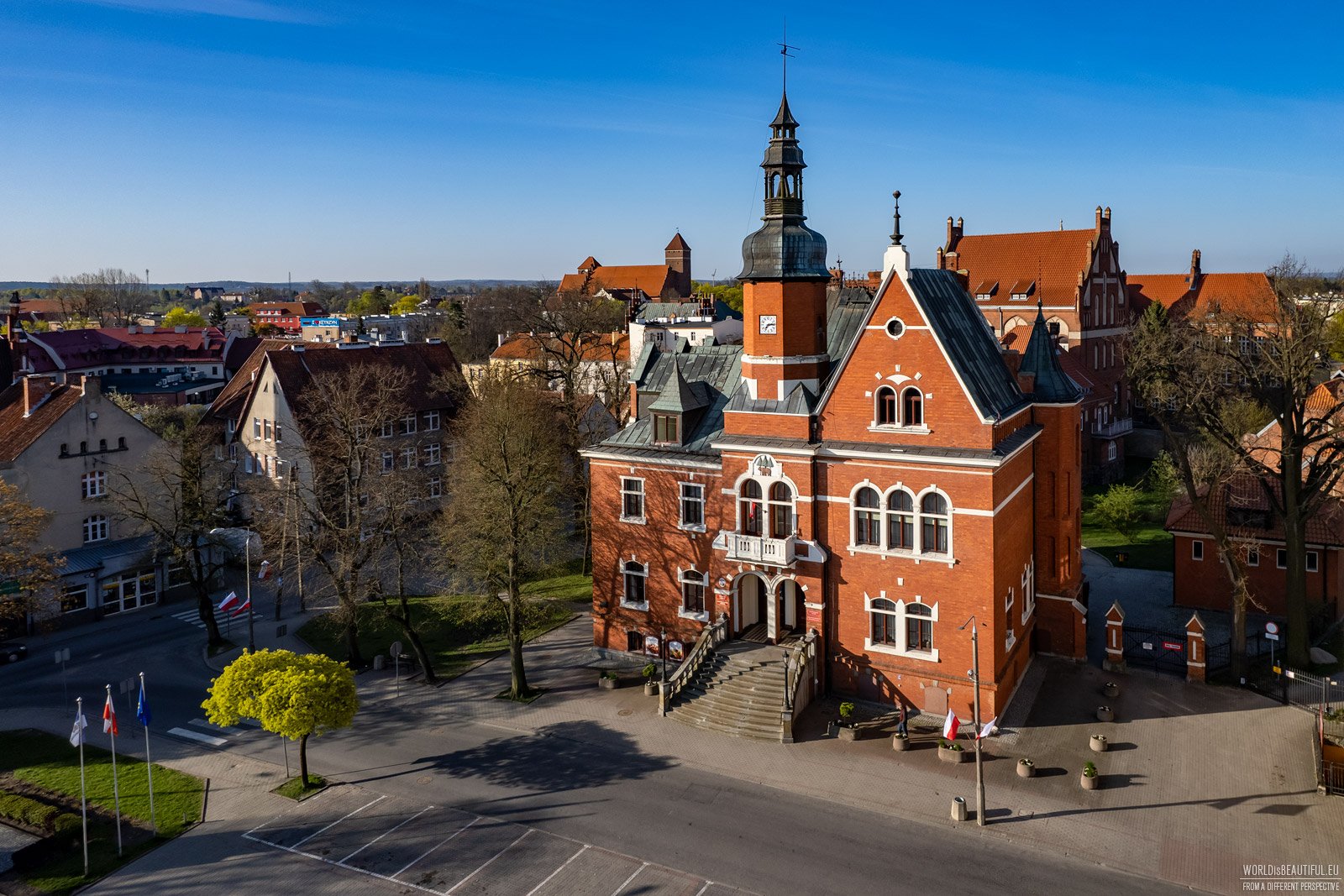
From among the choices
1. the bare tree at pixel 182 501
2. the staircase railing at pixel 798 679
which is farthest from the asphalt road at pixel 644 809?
the bare tree at pixel 182 501

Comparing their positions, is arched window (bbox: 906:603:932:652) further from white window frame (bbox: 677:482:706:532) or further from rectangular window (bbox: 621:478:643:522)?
rectangular window (bbox: 621:478:643:522)

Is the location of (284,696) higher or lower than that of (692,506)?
lower

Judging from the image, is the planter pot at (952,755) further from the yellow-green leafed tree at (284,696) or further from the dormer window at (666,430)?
the yellow-green leafed tree at (284,696)

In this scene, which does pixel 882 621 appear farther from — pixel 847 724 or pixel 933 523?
pixel 933 523

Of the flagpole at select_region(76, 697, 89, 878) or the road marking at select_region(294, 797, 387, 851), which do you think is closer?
the flagpole at select_region(76, 697, 89, 878)

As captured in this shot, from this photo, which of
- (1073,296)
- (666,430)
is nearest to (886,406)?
(666,430)

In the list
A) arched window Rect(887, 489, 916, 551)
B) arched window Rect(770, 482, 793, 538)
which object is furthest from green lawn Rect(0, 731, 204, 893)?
arched window Rect(887, 489, 916, 551)

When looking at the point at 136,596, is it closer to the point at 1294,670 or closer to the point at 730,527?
the point at 730,527
